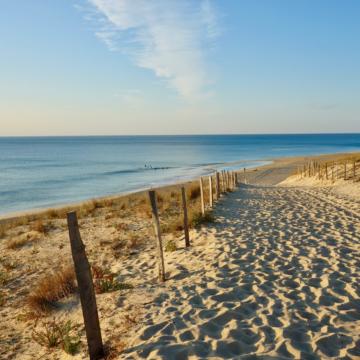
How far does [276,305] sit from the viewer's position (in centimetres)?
564

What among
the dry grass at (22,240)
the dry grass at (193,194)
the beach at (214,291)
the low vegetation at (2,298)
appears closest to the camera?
the beach at (214,291)

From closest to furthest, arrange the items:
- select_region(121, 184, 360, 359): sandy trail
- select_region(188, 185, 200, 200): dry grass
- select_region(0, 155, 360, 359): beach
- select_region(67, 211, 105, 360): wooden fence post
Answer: select_region(67, 211, 105, 360): wooden fence post < select_region(121, 184, 360, 359): sandy trail < select_region(0, 155, 360, 359): beach < select_region(188, 185, 200, 200): dry grass

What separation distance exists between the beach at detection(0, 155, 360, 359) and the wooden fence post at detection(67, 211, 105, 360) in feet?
0.94

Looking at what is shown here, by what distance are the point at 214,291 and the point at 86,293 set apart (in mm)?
2666

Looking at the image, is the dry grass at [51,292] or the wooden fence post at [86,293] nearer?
the wooden fence post at [86,293]

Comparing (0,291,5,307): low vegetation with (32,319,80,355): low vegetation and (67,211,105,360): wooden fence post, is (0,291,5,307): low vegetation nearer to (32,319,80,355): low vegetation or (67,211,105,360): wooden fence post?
(32,319,80,355): low vegetation

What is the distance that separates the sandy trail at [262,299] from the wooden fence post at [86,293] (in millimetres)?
434

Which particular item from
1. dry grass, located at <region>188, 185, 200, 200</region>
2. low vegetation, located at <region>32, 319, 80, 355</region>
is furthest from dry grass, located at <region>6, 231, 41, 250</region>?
dry grass, located at <region>188, 185, 200, 200</region>

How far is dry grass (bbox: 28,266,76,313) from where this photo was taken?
21.7 feet

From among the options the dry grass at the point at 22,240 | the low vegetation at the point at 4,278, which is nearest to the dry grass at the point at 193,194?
the dry grass at the point at 22,240

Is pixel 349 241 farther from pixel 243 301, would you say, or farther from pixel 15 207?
pixel 15 207

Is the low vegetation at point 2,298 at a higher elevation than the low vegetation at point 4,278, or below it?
higher

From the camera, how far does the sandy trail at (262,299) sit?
450 cm

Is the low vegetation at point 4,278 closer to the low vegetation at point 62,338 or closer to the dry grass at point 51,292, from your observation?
the dry grass at point 51,292
